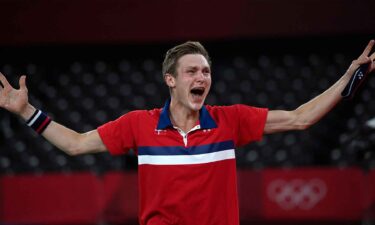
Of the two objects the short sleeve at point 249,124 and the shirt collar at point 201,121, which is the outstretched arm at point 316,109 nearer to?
the short sleeve at point 249,124

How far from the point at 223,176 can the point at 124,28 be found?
11.3 ft

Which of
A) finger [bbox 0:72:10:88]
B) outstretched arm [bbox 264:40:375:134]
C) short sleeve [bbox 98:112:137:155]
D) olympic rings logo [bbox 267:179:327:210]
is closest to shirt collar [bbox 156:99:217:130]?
short sleeve [bbox 98:112:137:155]

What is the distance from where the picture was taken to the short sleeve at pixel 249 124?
2.68m

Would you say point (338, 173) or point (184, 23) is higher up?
point (184, 23)

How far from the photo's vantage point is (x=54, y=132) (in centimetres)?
272

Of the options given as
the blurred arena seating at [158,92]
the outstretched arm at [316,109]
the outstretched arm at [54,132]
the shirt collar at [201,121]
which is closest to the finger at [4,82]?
the outstretched arm at [54,132]

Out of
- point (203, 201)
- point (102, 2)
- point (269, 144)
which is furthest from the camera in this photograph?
point (269, 144)

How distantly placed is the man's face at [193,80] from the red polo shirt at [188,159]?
0.26 feet

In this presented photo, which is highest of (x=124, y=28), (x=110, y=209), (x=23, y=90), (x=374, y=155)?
(x=124, y=28)

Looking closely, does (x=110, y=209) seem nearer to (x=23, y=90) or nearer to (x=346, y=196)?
(x=346, y=196)

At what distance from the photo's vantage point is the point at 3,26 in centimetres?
586

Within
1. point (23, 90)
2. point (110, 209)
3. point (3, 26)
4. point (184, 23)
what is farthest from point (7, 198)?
point (23, 90)

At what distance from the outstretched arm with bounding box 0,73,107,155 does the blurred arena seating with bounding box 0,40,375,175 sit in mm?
3154

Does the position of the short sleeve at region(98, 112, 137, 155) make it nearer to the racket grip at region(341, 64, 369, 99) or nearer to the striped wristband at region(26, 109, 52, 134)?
the striped wristband at region(26, 109, 52, 134)
